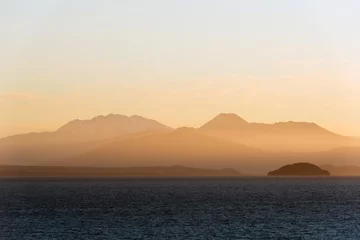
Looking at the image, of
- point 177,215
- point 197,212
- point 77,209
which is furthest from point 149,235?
point 77,209

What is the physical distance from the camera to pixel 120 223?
4345 inches

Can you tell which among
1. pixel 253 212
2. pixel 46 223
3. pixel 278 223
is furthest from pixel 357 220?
pixel 46 223

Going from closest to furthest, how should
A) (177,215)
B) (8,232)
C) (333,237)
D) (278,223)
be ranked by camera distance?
(333,237) → (8,232) → (278,223) → (177,215)

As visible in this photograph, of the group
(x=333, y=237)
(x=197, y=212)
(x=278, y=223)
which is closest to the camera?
(x=333, y=237)

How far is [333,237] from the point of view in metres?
90.9

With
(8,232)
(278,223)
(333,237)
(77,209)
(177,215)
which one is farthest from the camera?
(77,209)

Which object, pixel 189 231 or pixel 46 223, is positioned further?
pixel 46 223

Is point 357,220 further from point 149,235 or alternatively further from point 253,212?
point 149,235

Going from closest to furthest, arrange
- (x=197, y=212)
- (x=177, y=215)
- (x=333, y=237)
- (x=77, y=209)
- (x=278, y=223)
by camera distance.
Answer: (x=333, y=237), (x=278, y=223), (x=177, y=215), (x=197, y=212), (x=77, y=209)

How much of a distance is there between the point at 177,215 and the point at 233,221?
51.3 feet

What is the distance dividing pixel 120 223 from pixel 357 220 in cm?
4004

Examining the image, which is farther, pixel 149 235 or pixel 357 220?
pixel 357 220

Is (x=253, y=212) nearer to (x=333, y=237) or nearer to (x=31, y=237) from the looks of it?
(x=333, y=237)

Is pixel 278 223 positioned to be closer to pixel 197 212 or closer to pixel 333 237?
pixel 333 237
